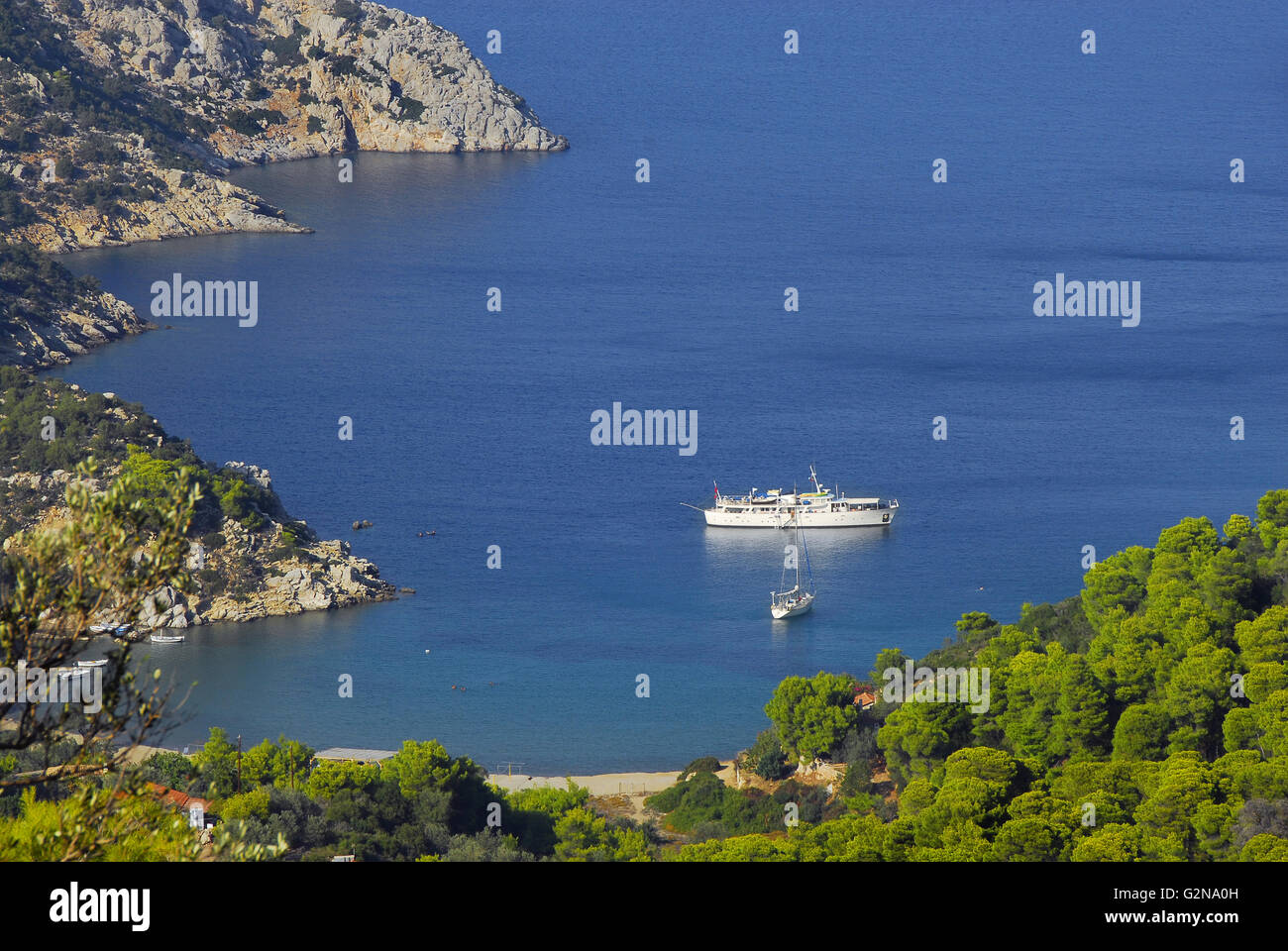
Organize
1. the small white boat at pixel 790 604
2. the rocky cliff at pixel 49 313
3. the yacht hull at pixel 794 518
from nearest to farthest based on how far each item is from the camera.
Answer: the small white boat at pixel 790 604 < the yacht hull at pixel 794 518 < the rocky cliff at pixel 49 313

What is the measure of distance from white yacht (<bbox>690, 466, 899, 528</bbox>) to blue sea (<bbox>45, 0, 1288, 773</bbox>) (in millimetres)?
1119

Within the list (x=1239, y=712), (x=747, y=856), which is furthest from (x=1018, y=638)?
(x=747, y=856)

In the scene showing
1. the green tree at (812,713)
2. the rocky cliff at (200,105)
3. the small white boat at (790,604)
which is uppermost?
the rocky cliff at (200,105)

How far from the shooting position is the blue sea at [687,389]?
72.2m

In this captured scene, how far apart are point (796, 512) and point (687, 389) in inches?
981

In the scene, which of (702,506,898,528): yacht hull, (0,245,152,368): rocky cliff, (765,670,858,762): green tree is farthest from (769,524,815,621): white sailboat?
(0,245,152,368): rocky cliff

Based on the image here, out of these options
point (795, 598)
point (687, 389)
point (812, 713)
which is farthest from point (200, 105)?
point (812, 713)

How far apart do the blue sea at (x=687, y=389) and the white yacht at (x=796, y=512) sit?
1.12 m

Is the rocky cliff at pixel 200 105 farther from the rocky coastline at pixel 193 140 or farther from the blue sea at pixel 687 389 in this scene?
the blue sea at pixel 687 389

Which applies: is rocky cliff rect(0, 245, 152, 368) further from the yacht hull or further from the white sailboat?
the white sailboat

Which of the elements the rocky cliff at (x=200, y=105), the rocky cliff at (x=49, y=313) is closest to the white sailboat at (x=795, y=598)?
the rocky cliff at (x=49, y=313)

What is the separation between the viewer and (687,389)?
11388cm

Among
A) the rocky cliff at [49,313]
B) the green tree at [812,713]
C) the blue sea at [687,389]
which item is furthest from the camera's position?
the rocky cliff at [49,313]

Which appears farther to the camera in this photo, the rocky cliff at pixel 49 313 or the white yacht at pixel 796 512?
the rocky cliff at pixel 49 313
